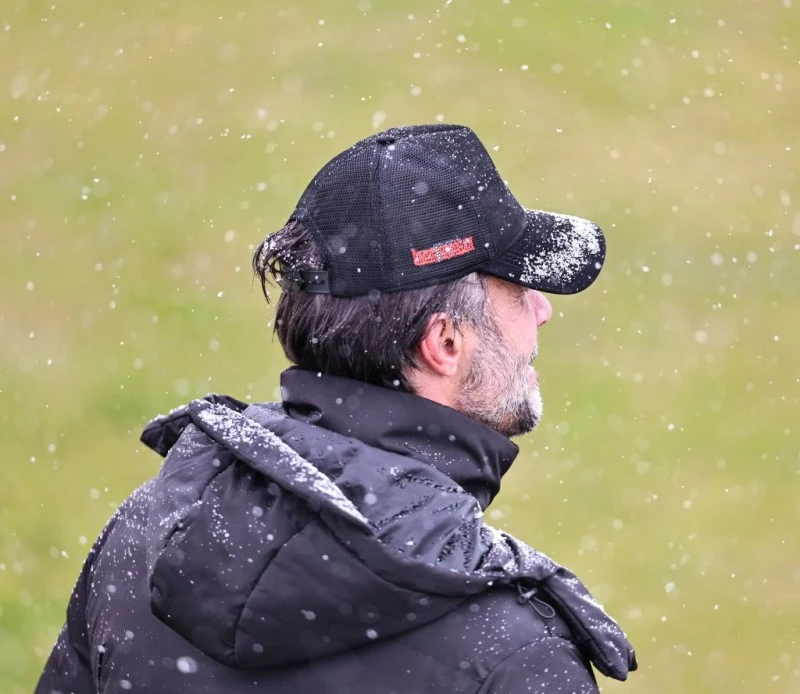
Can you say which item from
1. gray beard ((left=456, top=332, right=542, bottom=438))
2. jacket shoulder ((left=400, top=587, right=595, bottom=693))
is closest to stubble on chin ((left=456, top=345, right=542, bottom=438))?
gray beard ((left=456, top=332, right=542, bottom=438))

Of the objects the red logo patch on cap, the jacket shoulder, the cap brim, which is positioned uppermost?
the red logo patch on cap

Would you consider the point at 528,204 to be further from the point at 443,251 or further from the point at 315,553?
the point at 315,553

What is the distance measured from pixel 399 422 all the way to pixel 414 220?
34 centimetres

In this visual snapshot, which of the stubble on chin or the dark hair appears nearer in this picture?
the dark hair

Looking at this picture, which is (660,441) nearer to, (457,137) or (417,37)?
(417,37)

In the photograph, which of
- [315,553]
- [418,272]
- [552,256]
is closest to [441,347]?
[418,272]

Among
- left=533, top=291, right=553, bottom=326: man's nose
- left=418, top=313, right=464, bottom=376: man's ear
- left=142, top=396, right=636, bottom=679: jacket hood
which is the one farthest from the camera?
left=533, top=291, right=553, bottom=326: man's nose

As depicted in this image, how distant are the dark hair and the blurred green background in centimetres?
340

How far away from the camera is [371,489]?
1597 millimetres

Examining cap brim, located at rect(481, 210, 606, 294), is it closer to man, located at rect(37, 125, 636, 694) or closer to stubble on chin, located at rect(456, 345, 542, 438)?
man, located at rect(37, 125, 636, 694)

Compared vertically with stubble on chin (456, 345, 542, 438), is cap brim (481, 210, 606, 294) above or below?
above

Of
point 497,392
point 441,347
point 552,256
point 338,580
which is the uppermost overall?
point 552,256

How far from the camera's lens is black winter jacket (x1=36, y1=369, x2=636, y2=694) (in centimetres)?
151

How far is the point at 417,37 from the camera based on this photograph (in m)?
6.66
